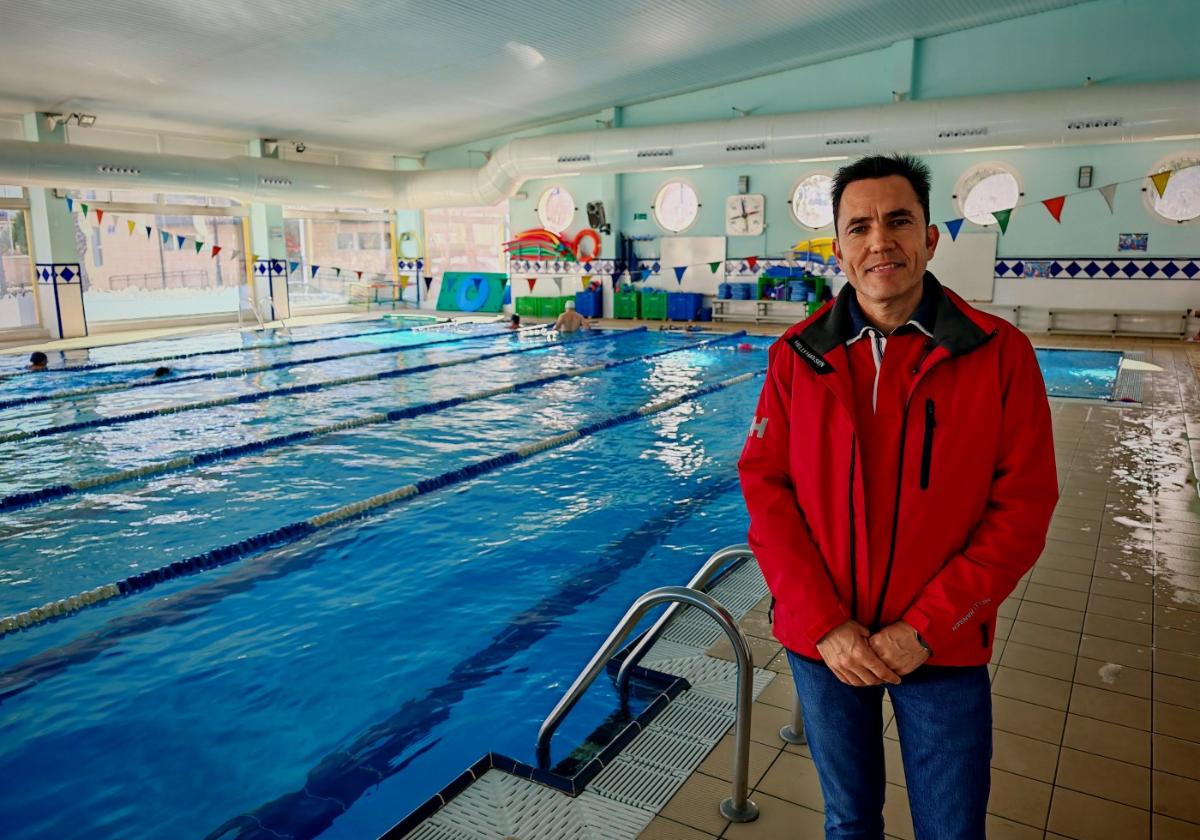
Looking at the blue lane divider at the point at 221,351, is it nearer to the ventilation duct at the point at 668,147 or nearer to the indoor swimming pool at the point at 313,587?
the indoor swimming pool at the point at 313,587

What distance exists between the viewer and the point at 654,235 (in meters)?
16.8

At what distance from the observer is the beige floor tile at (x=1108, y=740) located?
2.45 metres

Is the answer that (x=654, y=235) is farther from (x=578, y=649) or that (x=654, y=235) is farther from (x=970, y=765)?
(x=970, y=765)

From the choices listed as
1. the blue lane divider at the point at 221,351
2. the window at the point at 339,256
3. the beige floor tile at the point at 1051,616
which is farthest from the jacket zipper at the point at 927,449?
the window at the point at 339,256

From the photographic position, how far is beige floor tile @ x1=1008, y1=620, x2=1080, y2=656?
3176mm

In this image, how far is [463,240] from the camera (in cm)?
2138

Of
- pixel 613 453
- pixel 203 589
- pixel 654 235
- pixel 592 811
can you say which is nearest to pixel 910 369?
pixel 592 811

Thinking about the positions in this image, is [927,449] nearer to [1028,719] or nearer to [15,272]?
[1028,719]

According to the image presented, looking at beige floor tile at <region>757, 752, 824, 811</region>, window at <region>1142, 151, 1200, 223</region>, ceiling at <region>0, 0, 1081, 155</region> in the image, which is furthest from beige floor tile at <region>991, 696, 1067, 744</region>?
window at <region>1142, 151, 1200, 223</region>

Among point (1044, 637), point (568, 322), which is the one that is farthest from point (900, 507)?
point (568, 322)

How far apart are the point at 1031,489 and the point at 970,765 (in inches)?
17.5

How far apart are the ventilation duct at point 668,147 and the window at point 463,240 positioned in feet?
11.8

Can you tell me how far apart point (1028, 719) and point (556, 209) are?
16625mm

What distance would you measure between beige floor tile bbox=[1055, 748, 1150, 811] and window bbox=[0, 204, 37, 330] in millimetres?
16365
